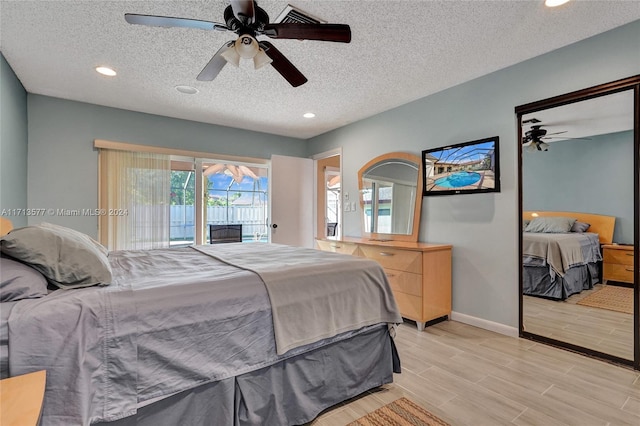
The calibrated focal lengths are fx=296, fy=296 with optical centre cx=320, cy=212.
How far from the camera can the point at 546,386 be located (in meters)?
1.94

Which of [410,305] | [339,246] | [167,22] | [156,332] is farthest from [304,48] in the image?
[410,305]

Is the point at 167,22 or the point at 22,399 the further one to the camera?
the point at 167,22

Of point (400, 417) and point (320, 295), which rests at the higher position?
point (320, 295)

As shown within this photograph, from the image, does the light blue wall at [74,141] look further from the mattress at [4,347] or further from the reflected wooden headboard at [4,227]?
the mattress at [4,347]

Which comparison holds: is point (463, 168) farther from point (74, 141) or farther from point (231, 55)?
point (74, 141)

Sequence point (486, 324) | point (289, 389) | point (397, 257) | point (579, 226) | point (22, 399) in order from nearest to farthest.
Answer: point (22, 399) → point (289, 389) → point (579, 226) → point (486, 324) → point (397, 257)

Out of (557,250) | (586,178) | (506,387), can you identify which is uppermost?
(586,178)

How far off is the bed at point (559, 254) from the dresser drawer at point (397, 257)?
94 cm

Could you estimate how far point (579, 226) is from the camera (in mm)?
2525

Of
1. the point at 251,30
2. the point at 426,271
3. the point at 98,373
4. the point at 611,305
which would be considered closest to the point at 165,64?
the point at 251,30

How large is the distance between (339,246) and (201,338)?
8.97 feet

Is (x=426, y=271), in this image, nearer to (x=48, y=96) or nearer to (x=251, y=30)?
(x=251, y=30)

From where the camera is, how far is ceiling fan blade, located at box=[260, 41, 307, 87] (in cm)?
189

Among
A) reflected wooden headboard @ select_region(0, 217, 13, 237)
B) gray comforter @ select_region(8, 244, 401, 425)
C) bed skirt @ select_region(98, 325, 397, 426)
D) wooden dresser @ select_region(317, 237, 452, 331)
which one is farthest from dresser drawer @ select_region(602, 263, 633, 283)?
reflected wooden headboard @ select_region(0, 217, 13, 237)
